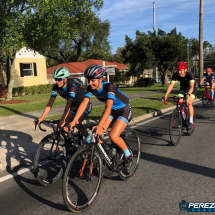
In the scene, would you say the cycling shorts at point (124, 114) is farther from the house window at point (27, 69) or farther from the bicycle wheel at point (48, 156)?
the house window at point (27, 69)

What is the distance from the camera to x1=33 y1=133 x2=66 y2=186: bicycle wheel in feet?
13.0

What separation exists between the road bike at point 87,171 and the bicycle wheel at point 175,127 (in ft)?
8.69

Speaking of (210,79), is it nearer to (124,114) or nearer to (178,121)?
(178,121)

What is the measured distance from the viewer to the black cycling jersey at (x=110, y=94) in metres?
3.73

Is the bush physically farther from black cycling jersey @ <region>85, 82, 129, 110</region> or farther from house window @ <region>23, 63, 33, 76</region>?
black cycling jersey @ <region>85, 82, 129, 110</region>

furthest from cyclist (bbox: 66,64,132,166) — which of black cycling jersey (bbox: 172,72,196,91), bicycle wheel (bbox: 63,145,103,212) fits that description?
black cycling jersey (bbox: 172,72,196,91)

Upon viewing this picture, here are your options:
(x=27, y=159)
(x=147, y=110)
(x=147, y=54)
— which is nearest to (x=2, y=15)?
(x=147, y=110)

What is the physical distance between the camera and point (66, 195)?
9.98 ft

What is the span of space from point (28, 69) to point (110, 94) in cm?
2519

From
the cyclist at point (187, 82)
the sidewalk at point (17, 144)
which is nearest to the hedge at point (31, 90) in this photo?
the sidewalk at point (17, 144)

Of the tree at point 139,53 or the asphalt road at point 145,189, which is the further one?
the tree at point 139,53

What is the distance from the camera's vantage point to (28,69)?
88.5ft

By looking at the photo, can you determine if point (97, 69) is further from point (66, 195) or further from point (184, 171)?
point (184, 171)

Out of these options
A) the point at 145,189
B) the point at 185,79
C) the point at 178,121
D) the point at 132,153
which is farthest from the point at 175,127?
the point at 145,189
